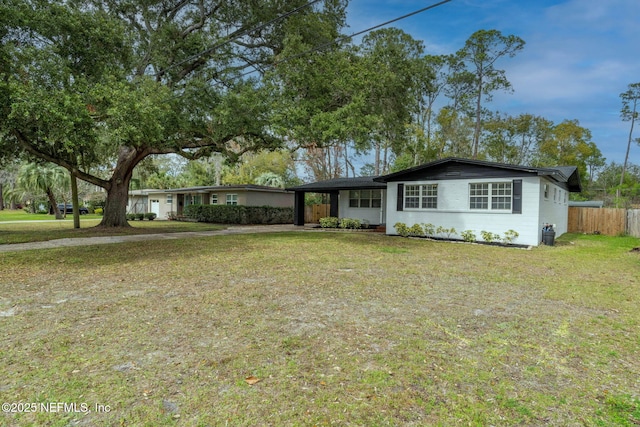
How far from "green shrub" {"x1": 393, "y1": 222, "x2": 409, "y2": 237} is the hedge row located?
1119 centimetres

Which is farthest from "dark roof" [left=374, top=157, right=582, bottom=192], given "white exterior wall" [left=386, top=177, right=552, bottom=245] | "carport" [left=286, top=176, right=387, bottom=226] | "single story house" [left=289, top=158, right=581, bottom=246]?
"carport" [left=286, top=176, right=387, bottom=226]

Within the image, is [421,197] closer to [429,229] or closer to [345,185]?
[429,229]

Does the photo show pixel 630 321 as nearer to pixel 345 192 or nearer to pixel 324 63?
pixel 324 63

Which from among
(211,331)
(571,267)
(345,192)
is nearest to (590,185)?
(345,192)

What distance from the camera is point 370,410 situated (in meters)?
2.37

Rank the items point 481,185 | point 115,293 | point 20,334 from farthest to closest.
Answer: point 481,185
point 115,293
point 20,334

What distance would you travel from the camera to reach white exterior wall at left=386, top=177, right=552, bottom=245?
11680 mm

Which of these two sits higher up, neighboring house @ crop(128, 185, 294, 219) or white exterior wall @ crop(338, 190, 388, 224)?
neighboring house @ crop(128, 185, 294, 219)

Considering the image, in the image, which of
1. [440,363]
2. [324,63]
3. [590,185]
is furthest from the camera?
[590,185]

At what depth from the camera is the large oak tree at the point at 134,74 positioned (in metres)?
9.41

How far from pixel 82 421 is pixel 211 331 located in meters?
1.62

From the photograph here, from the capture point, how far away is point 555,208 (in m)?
15.2

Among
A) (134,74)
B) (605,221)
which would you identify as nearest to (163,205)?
(134,74)

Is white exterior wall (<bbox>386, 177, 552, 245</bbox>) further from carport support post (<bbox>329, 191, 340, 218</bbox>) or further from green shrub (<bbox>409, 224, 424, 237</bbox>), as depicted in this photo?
carport support post (<bbox>329, 191, 340, 218</bbox>)
